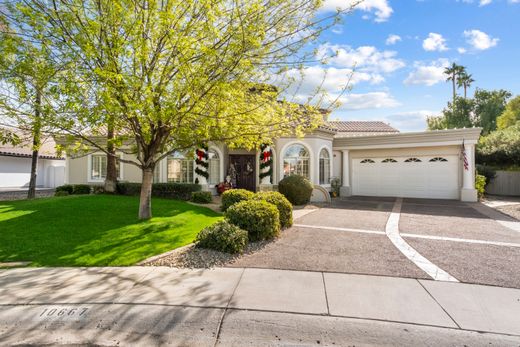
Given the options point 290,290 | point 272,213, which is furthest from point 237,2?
point 290,290

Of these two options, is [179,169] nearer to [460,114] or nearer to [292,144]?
[292,144]

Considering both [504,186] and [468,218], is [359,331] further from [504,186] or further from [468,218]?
[504,186]

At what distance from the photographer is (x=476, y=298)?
4375mm

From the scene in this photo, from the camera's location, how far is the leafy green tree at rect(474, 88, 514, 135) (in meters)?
38.2

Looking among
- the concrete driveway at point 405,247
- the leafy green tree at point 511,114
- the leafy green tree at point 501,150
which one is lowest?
the concrete driveway at point 405,247

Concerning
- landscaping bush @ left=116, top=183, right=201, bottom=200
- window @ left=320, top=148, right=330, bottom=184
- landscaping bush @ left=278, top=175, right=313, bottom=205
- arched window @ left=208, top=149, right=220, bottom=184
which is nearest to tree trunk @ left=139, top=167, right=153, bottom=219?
landscaping bush @ left=116, top=183, right=201, bottom=200

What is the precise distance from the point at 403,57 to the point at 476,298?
9624 millimetres

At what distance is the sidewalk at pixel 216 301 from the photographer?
3641 mm

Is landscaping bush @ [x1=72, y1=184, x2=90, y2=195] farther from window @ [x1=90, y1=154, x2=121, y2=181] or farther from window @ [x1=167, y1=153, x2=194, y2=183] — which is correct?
window @ [x1=167, y1=153, x2=194, y2=183]

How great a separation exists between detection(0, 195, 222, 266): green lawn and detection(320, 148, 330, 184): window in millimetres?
8456

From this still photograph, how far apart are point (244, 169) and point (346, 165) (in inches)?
266

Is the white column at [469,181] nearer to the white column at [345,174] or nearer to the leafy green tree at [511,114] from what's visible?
the white column at [345,174]

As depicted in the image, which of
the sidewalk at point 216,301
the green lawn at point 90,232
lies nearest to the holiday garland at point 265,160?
the green lawn at point 90,232

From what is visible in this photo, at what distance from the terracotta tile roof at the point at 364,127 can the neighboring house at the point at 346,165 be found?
604 centimetres
